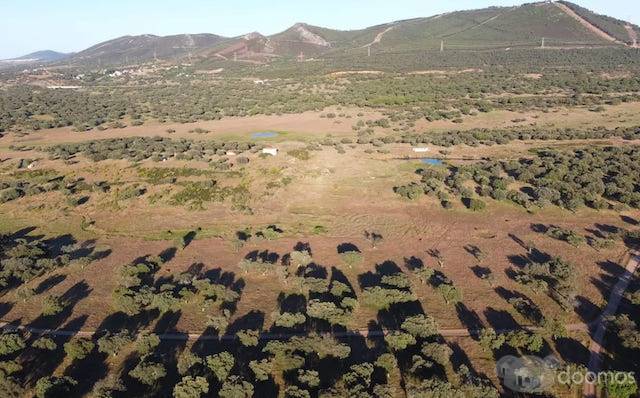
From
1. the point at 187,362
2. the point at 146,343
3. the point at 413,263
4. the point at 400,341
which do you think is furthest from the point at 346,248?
the point at 146,343

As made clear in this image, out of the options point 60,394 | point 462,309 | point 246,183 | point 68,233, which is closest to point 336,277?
point 462,309

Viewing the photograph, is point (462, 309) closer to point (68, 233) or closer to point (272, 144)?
point (68, 233)

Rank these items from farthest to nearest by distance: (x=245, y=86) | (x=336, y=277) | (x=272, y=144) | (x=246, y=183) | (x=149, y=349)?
1. (x=245, y=86)
2. (x=272, y=144)
3. (x=246, y=183)
4. (x=336, y=277)
5. (x=149, y=349)

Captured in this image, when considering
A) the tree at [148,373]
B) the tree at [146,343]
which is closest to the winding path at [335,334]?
the tree at [146,343]

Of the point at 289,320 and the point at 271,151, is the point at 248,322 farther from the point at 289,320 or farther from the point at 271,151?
the point at 271,151

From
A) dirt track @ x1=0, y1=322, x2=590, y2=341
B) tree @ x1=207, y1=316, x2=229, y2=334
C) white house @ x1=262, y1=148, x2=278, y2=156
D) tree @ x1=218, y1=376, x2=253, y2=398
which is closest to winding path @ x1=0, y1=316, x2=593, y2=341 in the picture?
dirt track @ x1=0, y1=322, x2=590, y2=341

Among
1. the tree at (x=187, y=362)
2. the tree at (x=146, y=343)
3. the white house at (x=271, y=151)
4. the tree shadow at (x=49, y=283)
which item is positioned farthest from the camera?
the white house at (x=271, y=151)

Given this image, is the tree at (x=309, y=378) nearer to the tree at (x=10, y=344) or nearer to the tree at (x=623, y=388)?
the tree at (x=623, y=388)
